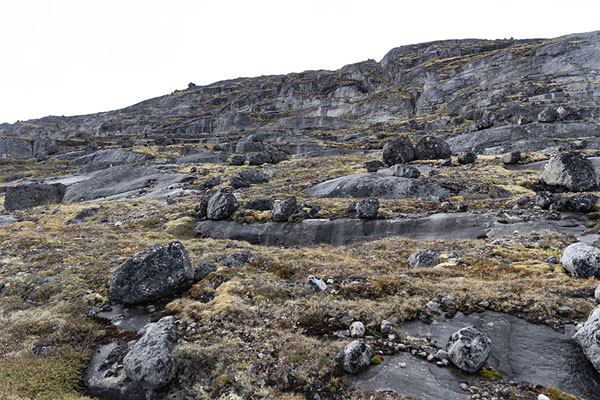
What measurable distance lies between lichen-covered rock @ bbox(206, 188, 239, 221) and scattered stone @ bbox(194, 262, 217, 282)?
49.2 ft

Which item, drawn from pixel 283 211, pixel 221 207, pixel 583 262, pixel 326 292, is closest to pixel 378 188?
pixel 283 211

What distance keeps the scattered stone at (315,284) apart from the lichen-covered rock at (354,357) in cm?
455

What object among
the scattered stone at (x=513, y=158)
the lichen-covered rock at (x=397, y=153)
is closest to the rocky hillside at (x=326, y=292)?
the scattered stone at (x=513, y=158)

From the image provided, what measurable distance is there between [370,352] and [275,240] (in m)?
18.1

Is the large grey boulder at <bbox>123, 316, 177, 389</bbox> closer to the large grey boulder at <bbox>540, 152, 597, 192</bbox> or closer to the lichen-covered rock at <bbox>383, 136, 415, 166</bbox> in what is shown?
the large grey boulder at <bbox>540, 152, 597, 192</bbox>

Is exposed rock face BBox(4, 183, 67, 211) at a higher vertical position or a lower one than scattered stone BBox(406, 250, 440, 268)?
higher

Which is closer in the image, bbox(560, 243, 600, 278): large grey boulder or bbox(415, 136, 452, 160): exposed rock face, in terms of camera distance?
bbox(560, 243, 600, 278): large grey boulder

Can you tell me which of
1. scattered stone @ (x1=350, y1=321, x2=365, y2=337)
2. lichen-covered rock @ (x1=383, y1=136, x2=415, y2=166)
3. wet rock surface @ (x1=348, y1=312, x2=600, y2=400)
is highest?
lichen-covered rock @ (x1=383, y1=136, x2=415, y2=166)

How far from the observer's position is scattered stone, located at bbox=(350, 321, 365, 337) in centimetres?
1012

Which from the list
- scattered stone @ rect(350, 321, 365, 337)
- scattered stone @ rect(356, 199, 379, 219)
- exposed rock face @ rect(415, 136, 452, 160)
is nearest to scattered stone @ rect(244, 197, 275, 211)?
scattered stone @ rect(356, 199, 379, 219)

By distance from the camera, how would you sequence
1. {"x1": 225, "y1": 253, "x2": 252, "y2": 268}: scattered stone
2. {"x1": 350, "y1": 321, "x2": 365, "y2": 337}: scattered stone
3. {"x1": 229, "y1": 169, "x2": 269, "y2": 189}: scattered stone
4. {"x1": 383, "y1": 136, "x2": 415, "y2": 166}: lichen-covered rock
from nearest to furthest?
1. {"x1": 350, "y1": 321, "x2": 365, "y2": 337}: scattered stone
2. {"x1": 225, "y1": 253, "x2": 252, "y2": 268}: scattered stone
3. {"x1": 383, "y1": 136, "x2": 415, "y2": 166}: lichen-covered rock
4. {"x1": 229, "y1": 169, "x2": 269, "y2": 189}: scattered stone

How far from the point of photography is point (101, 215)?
1499 inches

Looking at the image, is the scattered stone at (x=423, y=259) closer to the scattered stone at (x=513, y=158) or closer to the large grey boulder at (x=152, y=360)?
the large grey boulder at (x=152, y=360)

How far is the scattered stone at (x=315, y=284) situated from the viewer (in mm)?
13523
